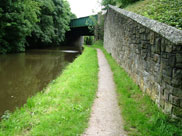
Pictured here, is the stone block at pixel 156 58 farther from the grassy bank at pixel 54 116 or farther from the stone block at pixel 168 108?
the grassy bank at pixel 54 116

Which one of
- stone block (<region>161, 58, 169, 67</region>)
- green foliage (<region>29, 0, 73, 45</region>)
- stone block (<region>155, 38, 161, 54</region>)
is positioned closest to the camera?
stone block (<region>161, 58, 169, 67</region>)

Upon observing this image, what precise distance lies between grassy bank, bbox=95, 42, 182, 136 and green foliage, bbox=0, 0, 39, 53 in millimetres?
15995

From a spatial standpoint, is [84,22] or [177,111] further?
[84,22]

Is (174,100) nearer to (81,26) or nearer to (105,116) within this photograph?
(105,116)

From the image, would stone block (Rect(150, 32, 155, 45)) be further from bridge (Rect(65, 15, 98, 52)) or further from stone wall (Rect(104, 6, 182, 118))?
bridge (Rect(65, 15, 98, 52))

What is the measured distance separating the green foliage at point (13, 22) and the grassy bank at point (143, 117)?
16.0m

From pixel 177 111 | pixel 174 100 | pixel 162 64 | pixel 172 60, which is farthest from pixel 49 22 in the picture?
pixel 177 111

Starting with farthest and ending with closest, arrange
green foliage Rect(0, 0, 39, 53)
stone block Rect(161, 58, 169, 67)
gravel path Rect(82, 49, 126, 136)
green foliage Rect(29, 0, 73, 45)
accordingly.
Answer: green foliage Rect(29, 0, 73, 45) < green foliage Rect(0, 0, 39, 53) < stone block Rect(161, 58, 169, 67) < gravel path Rect(82, 49, 126, 136)

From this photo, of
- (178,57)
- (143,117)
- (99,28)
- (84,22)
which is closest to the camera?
(178,57)

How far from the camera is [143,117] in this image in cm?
374

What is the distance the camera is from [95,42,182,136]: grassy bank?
3.16 meters

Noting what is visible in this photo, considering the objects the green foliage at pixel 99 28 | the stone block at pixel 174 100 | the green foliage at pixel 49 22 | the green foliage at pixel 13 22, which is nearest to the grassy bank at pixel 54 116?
the stone block at pixel 174 100

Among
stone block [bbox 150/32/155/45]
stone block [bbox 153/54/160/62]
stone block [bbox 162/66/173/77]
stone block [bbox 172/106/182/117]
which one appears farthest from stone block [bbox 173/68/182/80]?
stone block [bbox 150/32/155/45]

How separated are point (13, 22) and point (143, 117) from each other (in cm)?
1764
